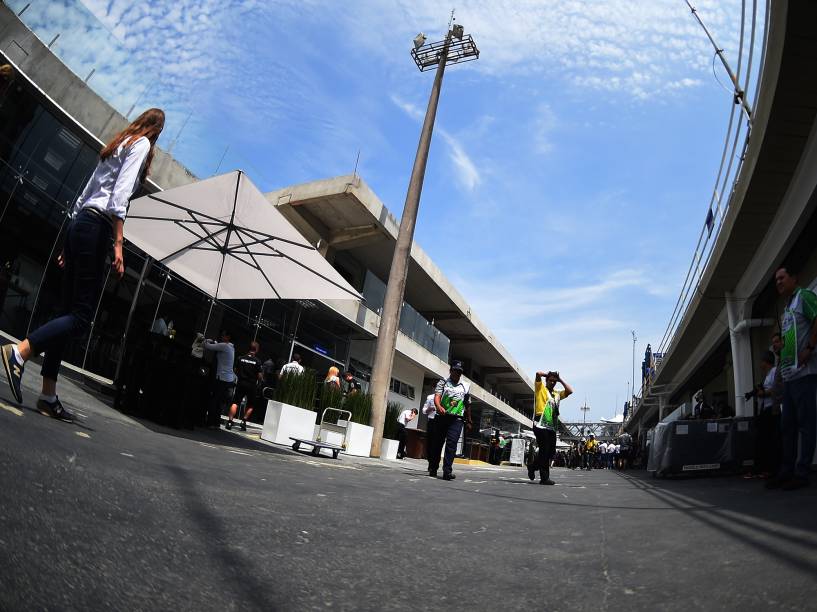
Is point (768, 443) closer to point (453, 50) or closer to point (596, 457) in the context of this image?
point (453, 50)

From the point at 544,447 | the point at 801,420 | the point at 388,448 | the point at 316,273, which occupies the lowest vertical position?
the point at 388,448

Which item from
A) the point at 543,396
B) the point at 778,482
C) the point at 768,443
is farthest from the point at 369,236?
the point at 778,482

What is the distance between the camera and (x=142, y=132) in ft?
12.7

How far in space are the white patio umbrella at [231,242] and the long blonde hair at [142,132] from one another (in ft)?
10.2

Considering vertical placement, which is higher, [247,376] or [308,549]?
[247,376]

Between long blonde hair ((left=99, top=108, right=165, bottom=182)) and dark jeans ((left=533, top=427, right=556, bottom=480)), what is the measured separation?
645cm

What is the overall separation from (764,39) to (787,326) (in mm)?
4041

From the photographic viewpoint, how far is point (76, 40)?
1019 cm

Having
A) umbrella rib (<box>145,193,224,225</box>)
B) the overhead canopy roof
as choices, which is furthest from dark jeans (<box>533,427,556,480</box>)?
the overhead canopy roof

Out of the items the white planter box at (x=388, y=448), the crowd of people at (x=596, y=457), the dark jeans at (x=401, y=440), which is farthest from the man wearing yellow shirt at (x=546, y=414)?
the crowd of people at (x=596, y=457)

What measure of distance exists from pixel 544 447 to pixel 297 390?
4.25 meters

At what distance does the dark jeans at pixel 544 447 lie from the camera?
25.1 feet

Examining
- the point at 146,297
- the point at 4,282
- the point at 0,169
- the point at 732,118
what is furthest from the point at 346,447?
the point at 732,118

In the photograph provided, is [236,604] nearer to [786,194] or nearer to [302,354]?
[786,194]
